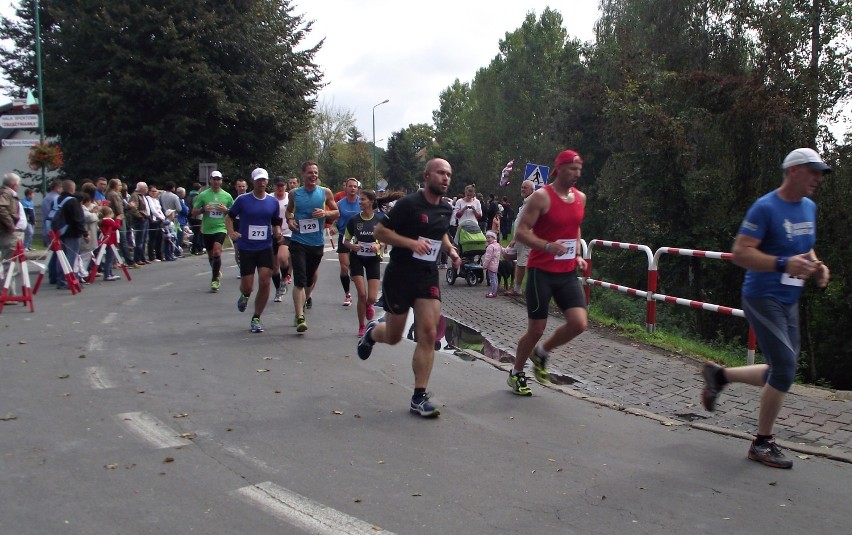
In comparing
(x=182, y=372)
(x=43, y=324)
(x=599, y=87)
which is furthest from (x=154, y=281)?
(x=599, y=87)

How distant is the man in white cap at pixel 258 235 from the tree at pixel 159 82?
22192 mm

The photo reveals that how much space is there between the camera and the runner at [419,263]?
6.22 metres

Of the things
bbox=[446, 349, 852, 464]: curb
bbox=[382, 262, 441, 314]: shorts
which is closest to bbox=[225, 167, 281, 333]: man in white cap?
bbox=[446, 349, 852, 464]: curb

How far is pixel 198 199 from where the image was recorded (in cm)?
1382

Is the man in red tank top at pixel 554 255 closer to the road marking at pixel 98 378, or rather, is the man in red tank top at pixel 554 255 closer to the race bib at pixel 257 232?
the road marking at pixel 98 378

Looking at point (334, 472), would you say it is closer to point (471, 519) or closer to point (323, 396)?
point (471, 519)

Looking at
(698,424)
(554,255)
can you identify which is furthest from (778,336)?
(554,255)

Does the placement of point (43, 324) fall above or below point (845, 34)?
below

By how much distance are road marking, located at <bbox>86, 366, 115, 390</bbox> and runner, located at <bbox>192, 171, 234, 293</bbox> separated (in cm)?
625

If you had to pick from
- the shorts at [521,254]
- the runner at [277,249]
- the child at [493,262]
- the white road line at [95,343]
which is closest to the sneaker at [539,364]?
the white road line at [95,343]

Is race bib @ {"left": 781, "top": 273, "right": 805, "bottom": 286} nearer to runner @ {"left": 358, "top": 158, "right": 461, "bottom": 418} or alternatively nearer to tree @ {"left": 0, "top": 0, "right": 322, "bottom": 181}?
runner @ {"left": 358, "top": 158, "right": 461, "bottom": 418}

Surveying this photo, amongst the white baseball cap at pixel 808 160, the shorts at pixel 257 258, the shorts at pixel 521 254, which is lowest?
the shorts at pixel 521 254

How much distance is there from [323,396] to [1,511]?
9.78 feet

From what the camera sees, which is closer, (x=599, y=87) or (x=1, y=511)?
(x=1, y=511)
